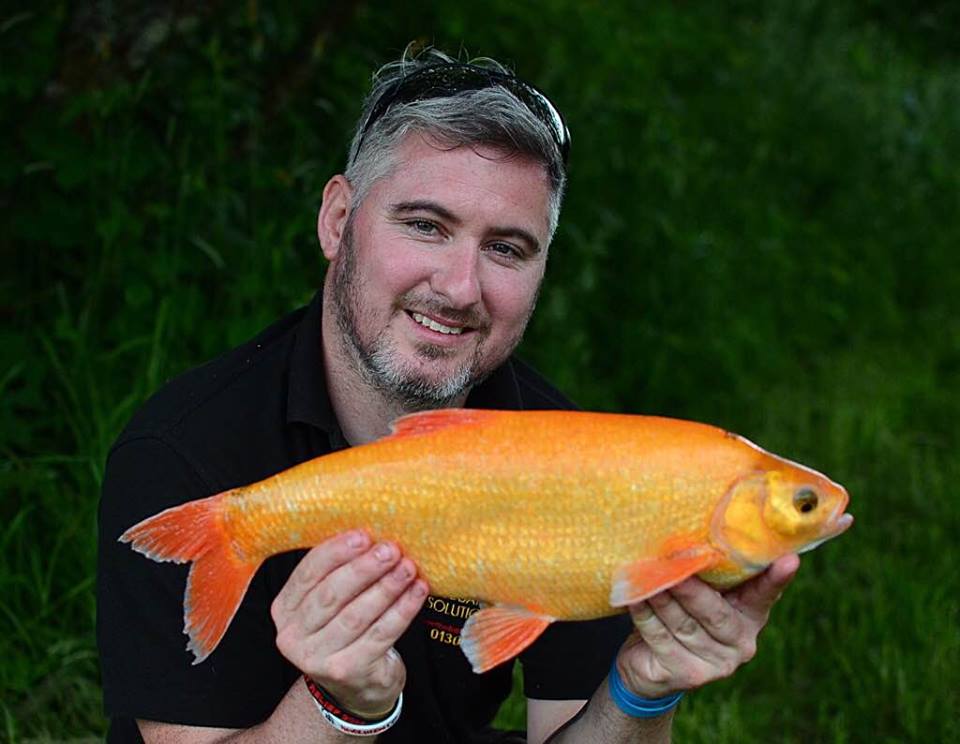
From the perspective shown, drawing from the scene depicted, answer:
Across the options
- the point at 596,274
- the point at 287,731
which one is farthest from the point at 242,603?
the point at 596,274

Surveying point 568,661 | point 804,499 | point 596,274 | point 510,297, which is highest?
point 804,499

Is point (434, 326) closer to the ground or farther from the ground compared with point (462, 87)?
closer to the ground

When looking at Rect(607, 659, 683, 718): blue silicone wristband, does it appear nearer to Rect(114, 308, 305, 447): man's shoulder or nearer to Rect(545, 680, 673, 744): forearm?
Rect(545, 680, 673, 744): forearm

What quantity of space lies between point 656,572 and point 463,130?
1034 millimetres

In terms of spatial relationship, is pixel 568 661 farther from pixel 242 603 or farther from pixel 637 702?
pixel 242 603

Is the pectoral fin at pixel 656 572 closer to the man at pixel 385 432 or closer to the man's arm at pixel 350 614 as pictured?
the man at pixel 385 432

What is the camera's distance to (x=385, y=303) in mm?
2625

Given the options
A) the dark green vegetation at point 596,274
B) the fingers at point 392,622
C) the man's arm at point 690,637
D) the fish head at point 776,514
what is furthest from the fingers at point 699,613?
the dark green vegetation at point 596,274

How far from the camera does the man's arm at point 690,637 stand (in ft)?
7.08

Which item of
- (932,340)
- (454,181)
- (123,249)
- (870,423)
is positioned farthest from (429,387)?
(932,340)

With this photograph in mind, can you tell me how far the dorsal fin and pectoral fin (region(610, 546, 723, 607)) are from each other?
0.33m

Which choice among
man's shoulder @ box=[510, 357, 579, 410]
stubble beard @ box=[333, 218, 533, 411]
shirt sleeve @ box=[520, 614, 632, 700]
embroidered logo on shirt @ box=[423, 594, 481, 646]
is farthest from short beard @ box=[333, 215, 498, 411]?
shirt sleeve @ box=[520, 614, 632, 700]

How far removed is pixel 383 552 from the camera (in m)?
2.07

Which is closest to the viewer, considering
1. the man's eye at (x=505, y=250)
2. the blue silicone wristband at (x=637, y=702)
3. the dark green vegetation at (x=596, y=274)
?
the blue silicone wristband at (x=637, y=702)
